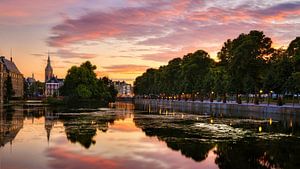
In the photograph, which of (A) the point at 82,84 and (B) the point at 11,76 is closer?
(A) the point at 82,84

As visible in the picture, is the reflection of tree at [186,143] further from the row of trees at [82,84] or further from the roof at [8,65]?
Answer: the roof at [8,65]

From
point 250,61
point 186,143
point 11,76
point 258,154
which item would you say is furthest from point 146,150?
point 11,76

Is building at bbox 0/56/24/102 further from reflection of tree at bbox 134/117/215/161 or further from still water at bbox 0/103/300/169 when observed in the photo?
still water at bbox 0/103/300/169

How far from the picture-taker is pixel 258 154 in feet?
73.0

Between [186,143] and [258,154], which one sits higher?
[186,143]

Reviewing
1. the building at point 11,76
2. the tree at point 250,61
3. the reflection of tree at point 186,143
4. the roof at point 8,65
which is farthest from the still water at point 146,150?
the roof at point 8,65

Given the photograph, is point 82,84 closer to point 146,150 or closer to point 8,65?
point 8,65

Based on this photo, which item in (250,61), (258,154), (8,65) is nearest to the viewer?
(258,154)

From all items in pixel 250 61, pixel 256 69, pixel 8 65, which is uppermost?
pixel 8 65

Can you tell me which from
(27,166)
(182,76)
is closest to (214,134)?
(27,166)

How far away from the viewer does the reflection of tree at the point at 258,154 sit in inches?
773

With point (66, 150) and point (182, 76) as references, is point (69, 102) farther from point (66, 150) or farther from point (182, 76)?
point (66, 150)

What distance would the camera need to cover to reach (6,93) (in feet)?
458

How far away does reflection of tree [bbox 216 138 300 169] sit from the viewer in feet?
64.4
